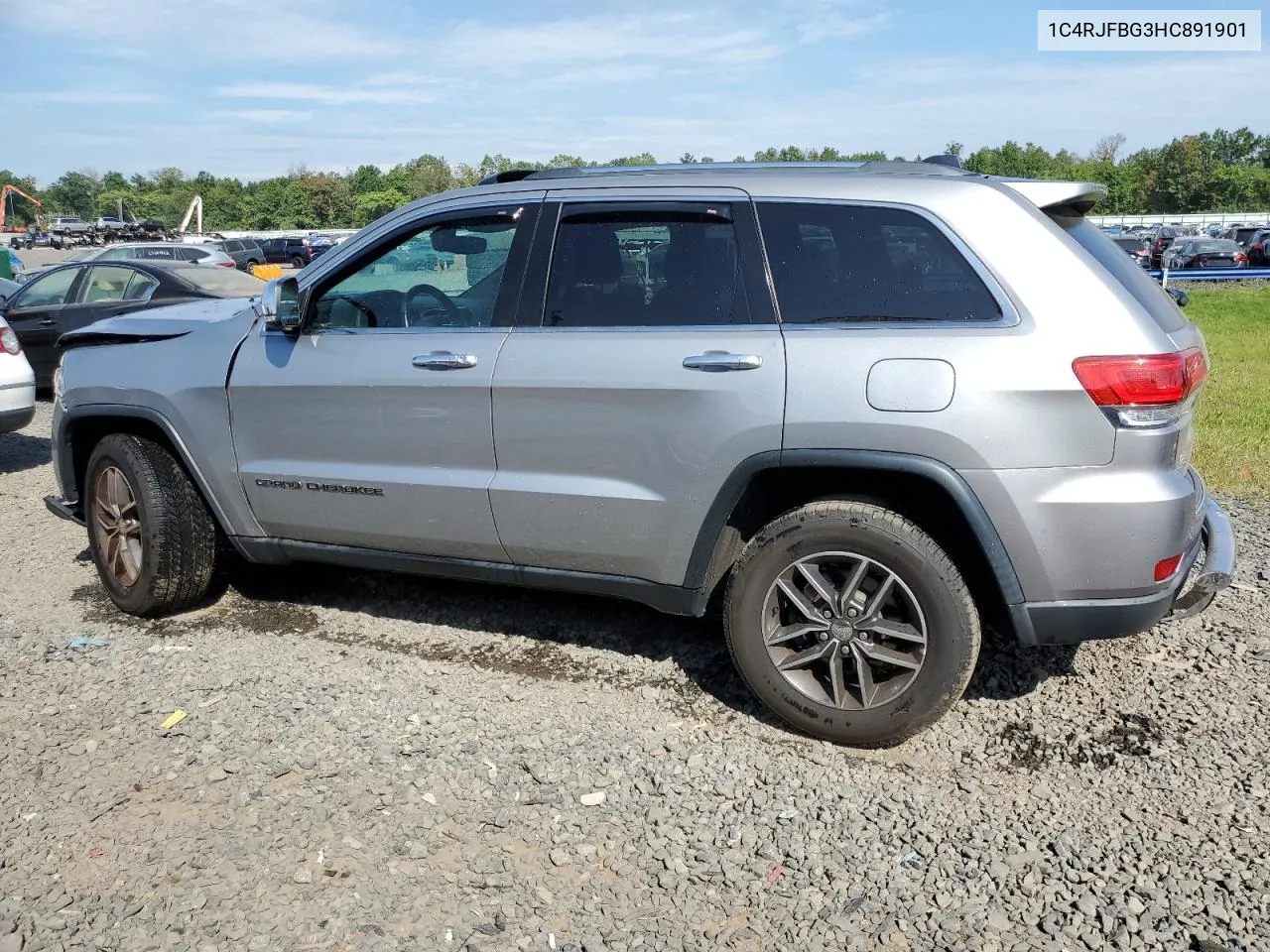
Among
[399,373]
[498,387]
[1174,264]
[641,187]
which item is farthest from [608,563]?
[1174,264]

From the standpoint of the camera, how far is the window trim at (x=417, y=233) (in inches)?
156

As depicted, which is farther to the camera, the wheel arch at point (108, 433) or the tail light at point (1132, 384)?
the wheel arch at point (108, 433)

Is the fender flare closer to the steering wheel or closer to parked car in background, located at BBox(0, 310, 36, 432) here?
the steering wheel

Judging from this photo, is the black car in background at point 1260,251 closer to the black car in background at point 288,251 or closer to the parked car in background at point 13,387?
the parked car in background at point 13,387

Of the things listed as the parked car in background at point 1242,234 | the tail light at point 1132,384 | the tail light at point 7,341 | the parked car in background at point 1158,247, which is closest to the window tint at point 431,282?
the tail light at point 1132,384

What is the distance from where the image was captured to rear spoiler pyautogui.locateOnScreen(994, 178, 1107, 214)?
11.2 feet

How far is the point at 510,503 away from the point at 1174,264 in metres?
32.3

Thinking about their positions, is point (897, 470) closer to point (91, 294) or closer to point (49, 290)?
point (91, 294)

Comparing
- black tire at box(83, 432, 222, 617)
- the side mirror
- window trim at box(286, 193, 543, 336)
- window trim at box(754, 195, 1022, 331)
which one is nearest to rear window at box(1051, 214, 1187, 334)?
window trim at box(754, 195, 1022, 331)

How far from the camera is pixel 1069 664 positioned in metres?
4.18

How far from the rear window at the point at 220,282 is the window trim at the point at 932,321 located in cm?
831

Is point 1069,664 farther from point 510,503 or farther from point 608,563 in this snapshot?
point 510,503

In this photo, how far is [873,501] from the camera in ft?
11.6

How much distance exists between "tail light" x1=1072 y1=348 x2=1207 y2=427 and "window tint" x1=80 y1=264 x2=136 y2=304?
10247mm
